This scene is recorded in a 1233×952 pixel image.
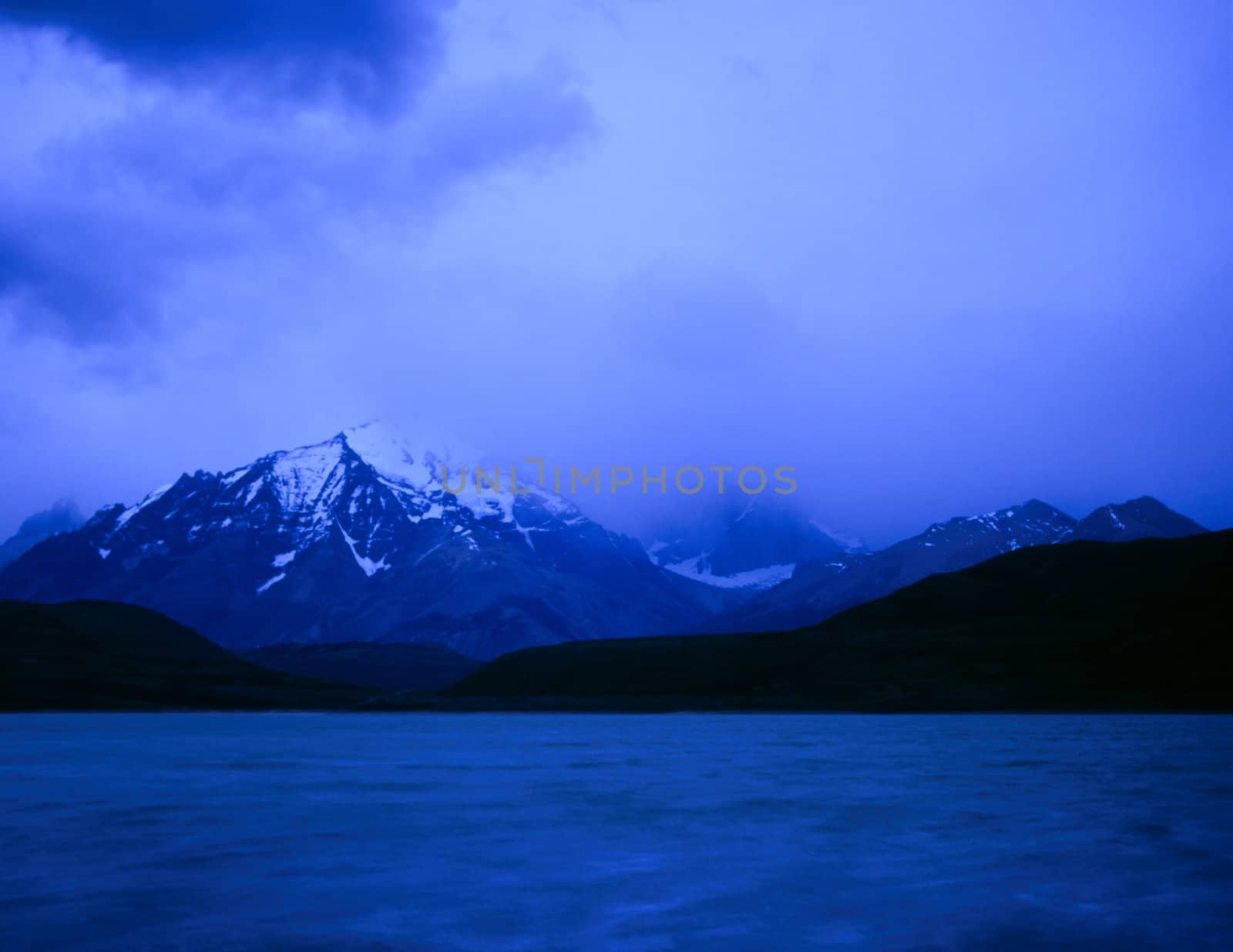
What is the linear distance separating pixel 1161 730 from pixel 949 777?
65.7 metres

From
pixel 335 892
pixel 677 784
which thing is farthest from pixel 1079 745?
pixel 335 892

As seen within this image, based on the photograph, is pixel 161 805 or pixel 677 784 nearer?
pixel 161 805

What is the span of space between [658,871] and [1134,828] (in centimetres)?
1614

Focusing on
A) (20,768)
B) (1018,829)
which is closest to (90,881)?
(1018,829)

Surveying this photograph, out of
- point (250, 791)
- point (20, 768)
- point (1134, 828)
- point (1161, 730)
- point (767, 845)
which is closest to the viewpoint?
point (767, 845)

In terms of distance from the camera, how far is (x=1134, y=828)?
39500mm

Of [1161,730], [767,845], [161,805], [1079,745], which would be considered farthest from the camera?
[1161,730]

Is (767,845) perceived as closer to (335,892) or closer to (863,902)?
(863,902)

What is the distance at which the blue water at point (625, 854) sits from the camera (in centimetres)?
2488

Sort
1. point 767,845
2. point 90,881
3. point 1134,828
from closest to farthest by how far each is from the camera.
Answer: point 90,881, point 767,845, point 1134,828

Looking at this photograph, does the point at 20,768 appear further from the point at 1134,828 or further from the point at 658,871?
the point at 1134,828

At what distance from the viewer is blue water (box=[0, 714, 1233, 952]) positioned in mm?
24875

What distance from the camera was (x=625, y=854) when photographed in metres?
35.5

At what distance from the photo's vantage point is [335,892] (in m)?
29.3
